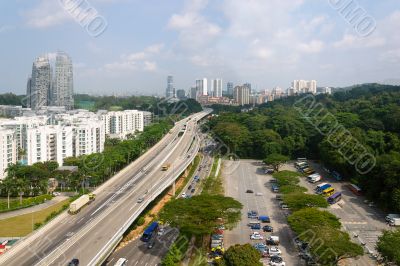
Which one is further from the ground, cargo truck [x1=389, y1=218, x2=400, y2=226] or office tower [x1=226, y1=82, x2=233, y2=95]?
office tower [x1=226, y1=82, x2=233, y2=95]

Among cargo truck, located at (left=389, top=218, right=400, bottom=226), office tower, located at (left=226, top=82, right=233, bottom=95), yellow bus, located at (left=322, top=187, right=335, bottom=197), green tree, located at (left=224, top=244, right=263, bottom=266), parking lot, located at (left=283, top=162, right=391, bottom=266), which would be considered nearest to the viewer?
green tree, located at (left=224, top=244, right=263, bottom=266)

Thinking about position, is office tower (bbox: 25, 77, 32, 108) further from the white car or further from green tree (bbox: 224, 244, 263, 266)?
green tree (bbox: 224, 244, 263, 266)

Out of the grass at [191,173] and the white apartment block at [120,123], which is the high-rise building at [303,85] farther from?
the grass at [191,173]

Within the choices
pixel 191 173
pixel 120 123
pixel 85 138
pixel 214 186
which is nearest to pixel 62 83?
pixel 120 123

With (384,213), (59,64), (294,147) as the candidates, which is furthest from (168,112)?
(384,213)

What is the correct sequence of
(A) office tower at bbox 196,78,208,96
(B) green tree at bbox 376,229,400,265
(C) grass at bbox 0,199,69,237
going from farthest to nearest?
(A) office tower at bbox 196,78,208,96
(C) grass at bbox 0,199,69,237
(B) green tree at bbox 376,229,400,265

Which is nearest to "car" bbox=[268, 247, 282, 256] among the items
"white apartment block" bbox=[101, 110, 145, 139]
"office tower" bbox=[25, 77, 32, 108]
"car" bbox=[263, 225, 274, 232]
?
"car" bbox=[263, 225, 274, 232]

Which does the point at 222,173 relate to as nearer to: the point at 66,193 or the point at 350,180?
the point at 350,180
